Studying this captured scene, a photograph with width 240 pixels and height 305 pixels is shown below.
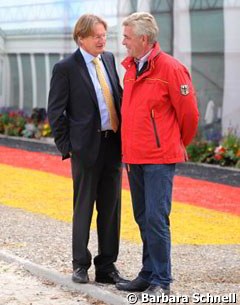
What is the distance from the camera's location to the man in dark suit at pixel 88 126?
6082 mm

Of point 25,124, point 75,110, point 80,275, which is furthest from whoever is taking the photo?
point 25,124

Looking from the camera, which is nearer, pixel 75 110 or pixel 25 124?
pixel 75 110

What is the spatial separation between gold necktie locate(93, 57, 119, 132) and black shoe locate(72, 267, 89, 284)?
3.59 ft

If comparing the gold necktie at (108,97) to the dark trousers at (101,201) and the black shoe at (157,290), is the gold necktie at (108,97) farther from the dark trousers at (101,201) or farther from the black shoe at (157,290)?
the black shoe at (157,290)

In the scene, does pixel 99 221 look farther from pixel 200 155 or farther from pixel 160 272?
pixel 200 155

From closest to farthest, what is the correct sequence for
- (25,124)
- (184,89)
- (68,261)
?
(184,89) → (68,261) → (25,124)

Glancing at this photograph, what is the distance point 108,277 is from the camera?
6340mm

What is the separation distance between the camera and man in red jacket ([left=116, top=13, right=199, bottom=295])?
5.67 meters

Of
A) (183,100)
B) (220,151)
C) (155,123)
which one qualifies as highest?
(183,100)

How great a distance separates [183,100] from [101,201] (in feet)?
3.75

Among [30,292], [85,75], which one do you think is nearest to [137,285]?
[30,292]

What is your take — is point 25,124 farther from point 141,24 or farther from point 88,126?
point 141,24

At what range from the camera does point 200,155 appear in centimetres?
1407

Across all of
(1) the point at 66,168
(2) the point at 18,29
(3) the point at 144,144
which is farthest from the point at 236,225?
(2) the point at 18,29
